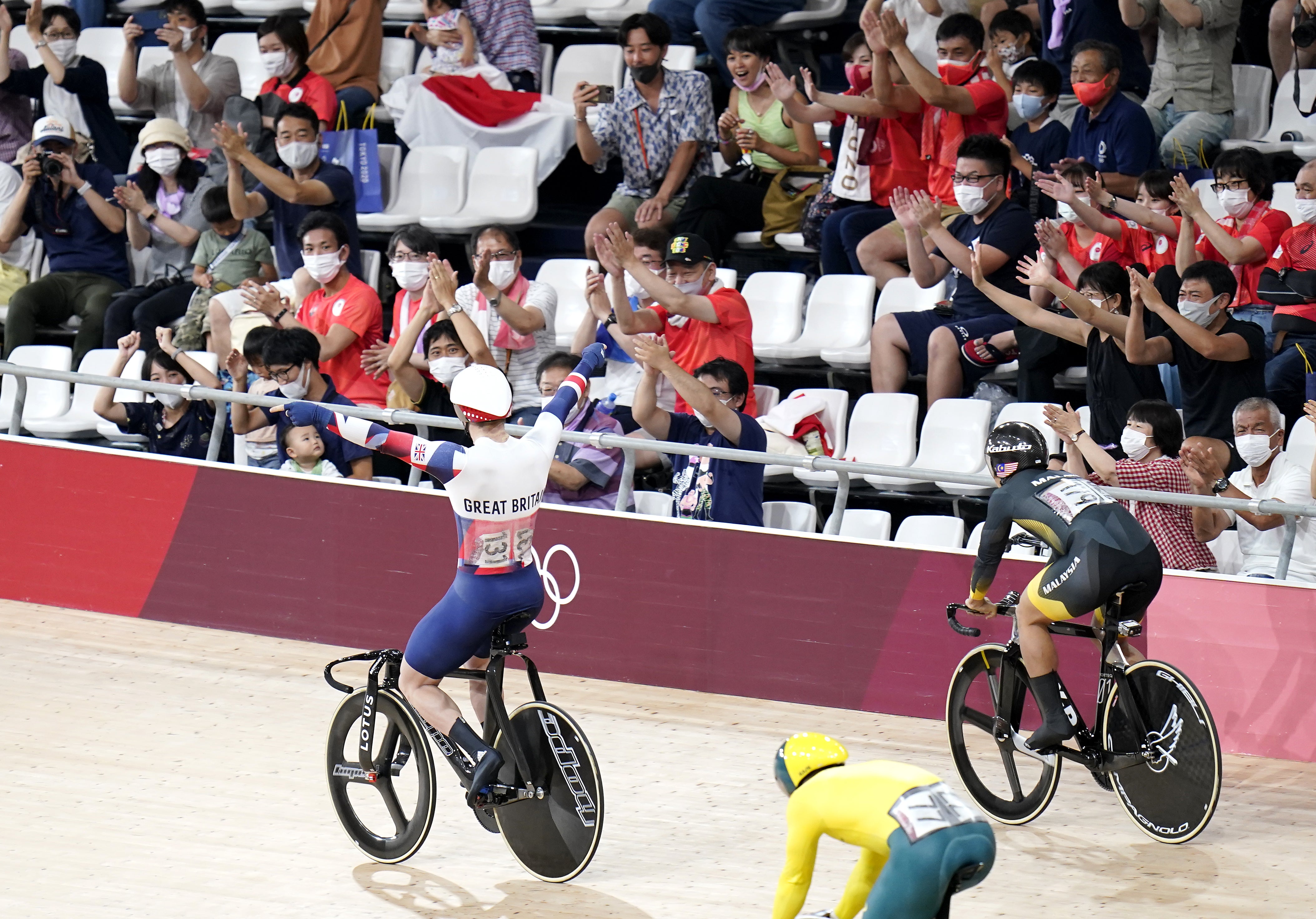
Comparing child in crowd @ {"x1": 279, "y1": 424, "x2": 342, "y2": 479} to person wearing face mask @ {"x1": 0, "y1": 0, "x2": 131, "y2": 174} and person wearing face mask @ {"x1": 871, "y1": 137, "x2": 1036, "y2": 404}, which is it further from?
person wearing face mask @ {"x1": 0, "y1": 0, "x2": 131, "y2": 174}

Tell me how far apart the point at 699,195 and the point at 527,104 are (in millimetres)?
1999

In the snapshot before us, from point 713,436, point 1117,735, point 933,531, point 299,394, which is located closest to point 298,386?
point 299,394

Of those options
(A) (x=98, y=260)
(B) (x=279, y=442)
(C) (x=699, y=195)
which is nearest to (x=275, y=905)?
(B) (x=279, y=442)

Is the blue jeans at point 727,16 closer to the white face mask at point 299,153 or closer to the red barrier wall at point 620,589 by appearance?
the white face mask at point 299,153

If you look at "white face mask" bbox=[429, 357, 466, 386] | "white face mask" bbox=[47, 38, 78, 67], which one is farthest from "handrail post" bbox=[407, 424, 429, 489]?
"white face mask" bbox=[47, 38, 78, 67]

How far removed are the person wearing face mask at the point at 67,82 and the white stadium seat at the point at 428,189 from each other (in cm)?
235

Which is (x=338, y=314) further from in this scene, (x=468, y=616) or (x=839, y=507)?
(x=468, y=616)

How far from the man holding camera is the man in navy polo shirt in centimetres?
671

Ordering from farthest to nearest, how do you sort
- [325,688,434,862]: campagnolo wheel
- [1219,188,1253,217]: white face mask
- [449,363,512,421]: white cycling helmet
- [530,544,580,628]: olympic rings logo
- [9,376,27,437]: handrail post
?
[9,376,27,437]: handrail post < [1219,188,1253,217]: white face mask < [530,544,580,628]: olympic rings logo < [325,688,434,862]: campagnolo wheel < [449,363,512,421]: white cycling helmet

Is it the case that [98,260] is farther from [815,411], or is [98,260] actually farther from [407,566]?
[815,411]

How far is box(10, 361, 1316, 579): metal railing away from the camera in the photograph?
734 cm

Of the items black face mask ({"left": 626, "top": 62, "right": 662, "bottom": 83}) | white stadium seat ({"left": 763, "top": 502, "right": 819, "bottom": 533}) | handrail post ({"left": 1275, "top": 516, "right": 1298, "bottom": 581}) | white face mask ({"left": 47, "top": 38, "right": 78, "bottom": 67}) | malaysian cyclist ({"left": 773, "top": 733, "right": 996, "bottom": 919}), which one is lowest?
white stadium seat ({"left": 763, "top": 502, "right": 819, "bottom": 533})

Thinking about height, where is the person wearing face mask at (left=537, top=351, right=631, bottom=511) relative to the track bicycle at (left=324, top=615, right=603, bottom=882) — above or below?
below

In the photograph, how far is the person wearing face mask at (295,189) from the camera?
35.9ft
